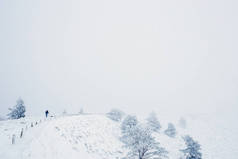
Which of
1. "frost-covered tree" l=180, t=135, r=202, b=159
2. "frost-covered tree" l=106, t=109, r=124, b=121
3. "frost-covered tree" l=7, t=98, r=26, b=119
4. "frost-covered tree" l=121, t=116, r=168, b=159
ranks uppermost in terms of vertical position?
"frost-covered tree" l=7, t=98, r=26, b=119

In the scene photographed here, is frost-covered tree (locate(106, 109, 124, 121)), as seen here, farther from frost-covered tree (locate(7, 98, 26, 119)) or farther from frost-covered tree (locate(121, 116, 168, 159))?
frost-covered tree (locate(7, 98, 26, 119))

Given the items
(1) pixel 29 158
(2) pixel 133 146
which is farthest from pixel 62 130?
(2) pixel 133 146

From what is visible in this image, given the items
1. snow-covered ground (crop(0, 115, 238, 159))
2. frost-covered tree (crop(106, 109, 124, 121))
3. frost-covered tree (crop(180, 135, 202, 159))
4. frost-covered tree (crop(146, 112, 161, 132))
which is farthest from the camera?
frost-covered tree (crop(146, 112, 161, 132))

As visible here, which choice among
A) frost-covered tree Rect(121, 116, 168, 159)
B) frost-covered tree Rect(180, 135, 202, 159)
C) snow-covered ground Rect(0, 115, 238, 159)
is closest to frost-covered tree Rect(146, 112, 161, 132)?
snow-covered ground Rect(0, 115, 238, 159)

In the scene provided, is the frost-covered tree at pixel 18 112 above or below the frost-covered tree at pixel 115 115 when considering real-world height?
above

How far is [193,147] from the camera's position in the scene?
26859 millimetres

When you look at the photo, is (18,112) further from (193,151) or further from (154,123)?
(193,151)

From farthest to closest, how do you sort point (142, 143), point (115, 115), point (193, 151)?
point (115, 115), point (193, 151), point (142, 143)

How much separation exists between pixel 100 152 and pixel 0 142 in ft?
44.0

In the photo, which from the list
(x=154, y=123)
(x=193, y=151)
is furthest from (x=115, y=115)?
(x=193, y=151)

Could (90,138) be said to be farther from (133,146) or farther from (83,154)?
(133,146)

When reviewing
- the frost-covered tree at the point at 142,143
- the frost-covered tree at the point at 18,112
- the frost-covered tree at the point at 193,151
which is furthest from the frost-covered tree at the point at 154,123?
the frost-covered tree at the point at 18,112

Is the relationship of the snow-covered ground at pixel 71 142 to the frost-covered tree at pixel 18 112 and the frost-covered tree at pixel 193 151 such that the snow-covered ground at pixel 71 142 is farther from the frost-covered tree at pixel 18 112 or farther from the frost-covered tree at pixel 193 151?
the frost-covered tree at pixel 18 112

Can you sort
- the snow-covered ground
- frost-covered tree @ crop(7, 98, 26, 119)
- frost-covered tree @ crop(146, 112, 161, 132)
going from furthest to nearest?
frost-covered tree @ crop(146, 112, 161, 132) → frost-covered tree @ crop(7, 98, 26, 119) → the snow-covered ground
